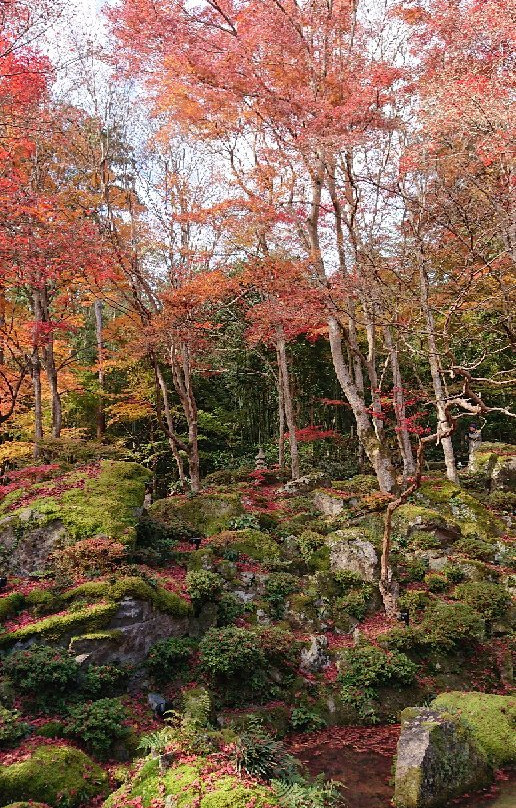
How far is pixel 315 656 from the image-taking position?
952cm

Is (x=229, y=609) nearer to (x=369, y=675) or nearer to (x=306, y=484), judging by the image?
(x=369, y=675)

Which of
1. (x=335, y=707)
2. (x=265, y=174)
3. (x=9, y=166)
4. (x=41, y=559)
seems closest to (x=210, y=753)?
(x=335, y=707)

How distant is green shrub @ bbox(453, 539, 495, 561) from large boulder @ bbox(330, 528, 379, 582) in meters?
2.56

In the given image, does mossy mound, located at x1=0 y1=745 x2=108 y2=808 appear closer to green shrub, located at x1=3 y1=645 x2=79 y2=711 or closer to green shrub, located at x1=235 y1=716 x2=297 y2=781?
green shrub, located at x1=3 y1=645 x2=79 y2=711

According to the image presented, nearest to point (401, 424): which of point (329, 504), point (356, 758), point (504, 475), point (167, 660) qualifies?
point (329, 504)

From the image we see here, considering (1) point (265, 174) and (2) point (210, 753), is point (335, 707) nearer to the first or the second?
(2) point (210, 753)

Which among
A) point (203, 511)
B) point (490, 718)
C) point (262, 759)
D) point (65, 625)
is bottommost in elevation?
point (490, 718)

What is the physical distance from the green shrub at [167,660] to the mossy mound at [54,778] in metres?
2.03

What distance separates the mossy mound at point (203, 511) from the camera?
1338 centimetres

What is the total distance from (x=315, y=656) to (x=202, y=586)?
2524 mm

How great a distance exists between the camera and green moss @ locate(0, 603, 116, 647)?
25.9ft

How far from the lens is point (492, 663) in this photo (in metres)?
9.88

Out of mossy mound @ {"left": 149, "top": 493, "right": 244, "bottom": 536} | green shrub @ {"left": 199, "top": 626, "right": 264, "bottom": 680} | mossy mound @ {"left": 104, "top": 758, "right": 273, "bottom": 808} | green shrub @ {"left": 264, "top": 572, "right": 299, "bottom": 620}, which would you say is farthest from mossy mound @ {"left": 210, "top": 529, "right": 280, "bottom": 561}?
mossy mound @ {"left": 104, "top": 758, "right": 273, "bottom": 808}

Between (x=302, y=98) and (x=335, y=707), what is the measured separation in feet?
44.5
